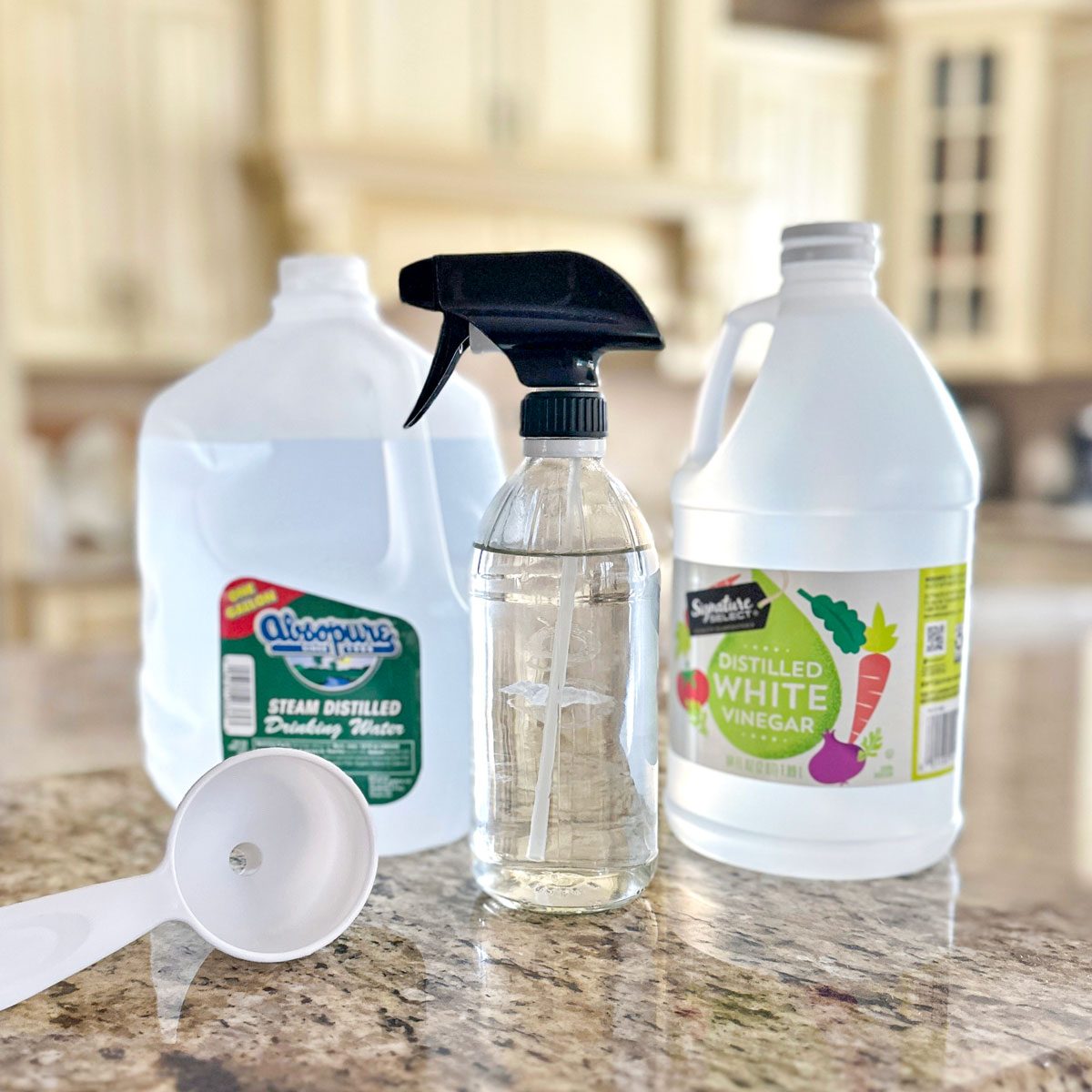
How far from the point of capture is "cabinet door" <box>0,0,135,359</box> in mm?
2414

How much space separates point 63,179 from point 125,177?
131 millimetres

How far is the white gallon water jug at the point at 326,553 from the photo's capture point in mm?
598

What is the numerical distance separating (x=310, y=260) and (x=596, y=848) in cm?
36

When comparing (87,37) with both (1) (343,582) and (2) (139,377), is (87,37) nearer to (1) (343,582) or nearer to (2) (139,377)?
(2) (139,377)

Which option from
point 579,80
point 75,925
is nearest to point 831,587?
point 75,925

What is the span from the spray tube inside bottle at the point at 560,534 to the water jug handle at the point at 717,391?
0.26ft

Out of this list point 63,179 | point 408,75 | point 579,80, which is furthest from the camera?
point 579,80

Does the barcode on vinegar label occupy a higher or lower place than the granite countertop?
higher

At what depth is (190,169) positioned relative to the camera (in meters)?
2.58

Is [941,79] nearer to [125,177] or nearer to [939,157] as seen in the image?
[939,157]

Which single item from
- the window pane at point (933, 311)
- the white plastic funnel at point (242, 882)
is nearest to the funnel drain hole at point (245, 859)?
the white plastic funnel at point (242, 882)

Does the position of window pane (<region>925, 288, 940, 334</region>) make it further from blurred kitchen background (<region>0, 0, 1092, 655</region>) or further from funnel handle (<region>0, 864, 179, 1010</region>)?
funnel handle (<region>0, 864, 179, 1010</region>)

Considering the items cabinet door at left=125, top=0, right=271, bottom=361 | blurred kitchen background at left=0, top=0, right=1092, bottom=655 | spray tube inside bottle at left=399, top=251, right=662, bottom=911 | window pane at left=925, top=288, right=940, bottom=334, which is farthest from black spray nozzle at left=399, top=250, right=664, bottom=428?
window pane at left=925, top=288, right=940, bottom=334

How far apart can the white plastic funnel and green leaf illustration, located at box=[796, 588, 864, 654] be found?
24 centimetres
